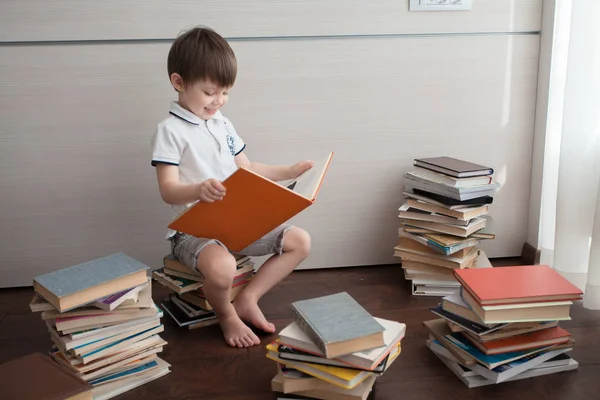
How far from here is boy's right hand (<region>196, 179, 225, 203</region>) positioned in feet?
4.29

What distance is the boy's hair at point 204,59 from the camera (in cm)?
148

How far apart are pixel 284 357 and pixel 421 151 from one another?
97 cm

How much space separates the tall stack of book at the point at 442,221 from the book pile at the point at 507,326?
0.34 meters

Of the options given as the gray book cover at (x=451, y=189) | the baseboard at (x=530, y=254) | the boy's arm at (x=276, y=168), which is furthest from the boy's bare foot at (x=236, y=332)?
the baseboard at (x=530, y=254)

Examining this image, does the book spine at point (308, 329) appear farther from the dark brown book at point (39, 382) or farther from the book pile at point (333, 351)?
the dark brown book at point (39, 382)

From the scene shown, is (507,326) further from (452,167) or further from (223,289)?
(223,289)

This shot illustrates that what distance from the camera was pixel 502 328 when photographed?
1.27 metres

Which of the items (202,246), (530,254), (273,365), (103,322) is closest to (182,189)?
(202,246)

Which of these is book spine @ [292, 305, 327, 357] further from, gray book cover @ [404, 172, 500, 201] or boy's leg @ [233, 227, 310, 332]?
gray book cover @ [404, 172, 500, 201]

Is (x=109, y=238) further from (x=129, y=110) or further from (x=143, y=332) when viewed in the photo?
(x=143, y=332)

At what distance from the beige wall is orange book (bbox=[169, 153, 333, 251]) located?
42 cm

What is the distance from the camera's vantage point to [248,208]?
138 centimetres

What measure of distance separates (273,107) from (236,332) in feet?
2.29

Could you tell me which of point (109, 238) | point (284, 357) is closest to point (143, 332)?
point (284, 357)
